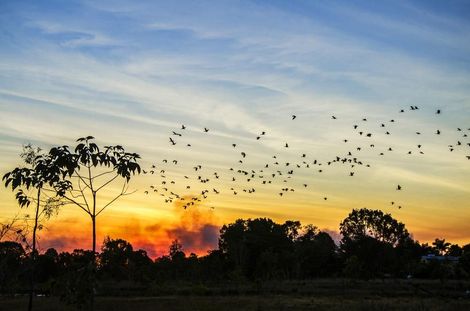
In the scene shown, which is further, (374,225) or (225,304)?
(374,225)

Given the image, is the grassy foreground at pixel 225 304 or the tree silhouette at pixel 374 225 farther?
the tree silhouette at pixel 374 225

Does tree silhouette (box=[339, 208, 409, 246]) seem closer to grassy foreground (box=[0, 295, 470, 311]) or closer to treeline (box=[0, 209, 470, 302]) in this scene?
treeline (box=[0, 209, 470, 302])

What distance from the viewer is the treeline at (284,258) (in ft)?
357

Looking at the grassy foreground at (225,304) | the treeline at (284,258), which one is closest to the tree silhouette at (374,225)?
the treeline at (284,258)

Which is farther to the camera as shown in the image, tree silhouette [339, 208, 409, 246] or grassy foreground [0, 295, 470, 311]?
tree silhouette [339, 208, 409, 246]

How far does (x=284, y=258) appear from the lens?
132 meters

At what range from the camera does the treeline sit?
109m

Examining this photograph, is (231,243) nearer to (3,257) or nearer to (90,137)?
(3,257)

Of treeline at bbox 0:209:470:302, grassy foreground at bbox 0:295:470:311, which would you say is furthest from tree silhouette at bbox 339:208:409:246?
grassy foreground at bbox 0:295:470:311

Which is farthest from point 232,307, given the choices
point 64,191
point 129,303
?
point 64,191

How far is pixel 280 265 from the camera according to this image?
131m

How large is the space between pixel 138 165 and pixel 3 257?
20140mm

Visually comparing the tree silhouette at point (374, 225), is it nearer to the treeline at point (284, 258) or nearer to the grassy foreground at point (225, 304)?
the treeline at point (284, 258)

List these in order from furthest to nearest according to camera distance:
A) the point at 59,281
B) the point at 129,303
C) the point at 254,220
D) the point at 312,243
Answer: the point at 254,220, the point at 312,243, the point at 129,303, the point at 59,281
